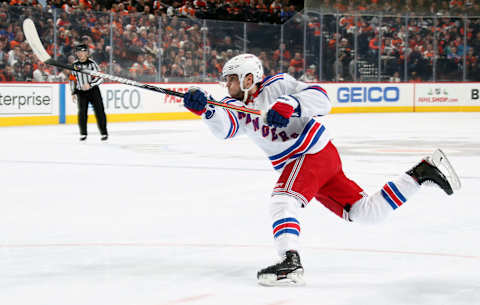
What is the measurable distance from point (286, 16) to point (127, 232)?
19392 millimetres

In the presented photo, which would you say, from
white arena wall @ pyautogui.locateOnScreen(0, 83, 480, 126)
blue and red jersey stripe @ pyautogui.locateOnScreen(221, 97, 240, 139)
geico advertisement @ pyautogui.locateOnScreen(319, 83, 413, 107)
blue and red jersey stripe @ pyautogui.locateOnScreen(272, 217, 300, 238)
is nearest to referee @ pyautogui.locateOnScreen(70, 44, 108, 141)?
white arena wall @ pyautogui.locateOnScreen(0, 83, 480, 126)

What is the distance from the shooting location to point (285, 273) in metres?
3.46

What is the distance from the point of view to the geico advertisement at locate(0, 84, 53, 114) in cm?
1508

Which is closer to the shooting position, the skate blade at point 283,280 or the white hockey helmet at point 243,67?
the skate blade at point 283,280

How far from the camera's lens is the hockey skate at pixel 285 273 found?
3.46 meters

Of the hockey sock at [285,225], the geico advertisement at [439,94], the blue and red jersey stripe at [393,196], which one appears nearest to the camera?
the hockey sock at [285,225]

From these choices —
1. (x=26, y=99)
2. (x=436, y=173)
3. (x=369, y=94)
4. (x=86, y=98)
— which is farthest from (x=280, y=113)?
(x=369, y=94)

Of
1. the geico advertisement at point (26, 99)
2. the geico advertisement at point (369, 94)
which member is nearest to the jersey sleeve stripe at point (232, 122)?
the geico advertisement at point (26, 99)

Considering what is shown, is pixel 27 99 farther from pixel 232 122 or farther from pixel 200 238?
pixel 232 122

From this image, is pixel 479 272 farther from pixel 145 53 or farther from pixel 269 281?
pixel 145 53

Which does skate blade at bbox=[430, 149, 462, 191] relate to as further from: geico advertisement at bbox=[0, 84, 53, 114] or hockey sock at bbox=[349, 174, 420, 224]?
geico advertisement at bbox=[0, 84, 53, 114]

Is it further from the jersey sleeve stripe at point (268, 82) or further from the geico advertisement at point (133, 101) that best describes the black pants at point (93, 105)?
the jersey sleeve stripe at point (268, 82)

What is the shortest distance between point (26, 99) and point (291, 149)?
1235 cm

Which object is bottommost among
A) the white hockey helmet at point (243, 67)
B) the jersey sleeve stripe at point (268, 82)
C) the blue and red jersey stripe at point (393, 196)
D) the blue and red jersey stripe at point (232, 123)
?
the blue and red jersey stripe at point (393, 196)
